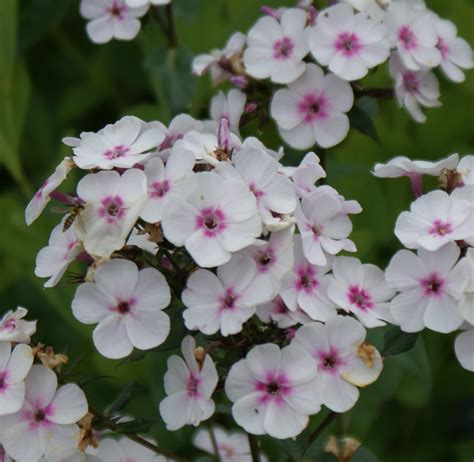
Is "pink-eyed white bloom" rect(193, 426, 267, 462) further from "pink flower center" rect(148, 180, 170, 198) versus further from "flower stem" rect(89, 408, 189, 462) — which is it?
"pink flower center" rect(148, 180, 170, 198)

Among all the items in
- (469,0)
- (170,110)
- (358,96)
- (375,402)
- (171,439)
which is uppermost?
(358,96)

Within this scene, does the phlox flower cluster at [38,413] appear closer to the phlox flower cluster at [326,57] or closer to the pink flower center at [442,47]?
the phlox flower cluster at [326,57]

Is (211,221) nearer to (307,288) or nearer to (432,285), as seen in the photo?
(307,288)

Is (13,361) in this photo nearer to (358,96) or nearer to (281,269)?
(281,269)

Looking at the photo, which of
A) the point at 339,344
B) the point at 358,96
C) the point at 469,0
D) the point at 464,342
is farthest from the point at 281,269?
the point at 469,0

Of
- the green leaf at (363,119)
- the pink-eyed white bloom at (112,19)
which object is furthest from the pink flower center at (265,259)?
the pink-eyed white bloom at (112,19)

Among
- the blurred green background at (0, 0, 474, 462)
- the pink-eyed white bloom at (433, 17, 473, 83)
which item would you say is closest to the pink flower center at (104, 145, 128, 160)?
the blurred green background at (0, 0, 474, 462)
